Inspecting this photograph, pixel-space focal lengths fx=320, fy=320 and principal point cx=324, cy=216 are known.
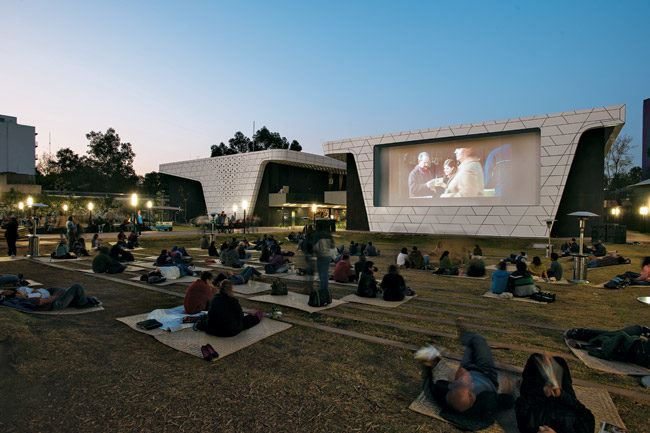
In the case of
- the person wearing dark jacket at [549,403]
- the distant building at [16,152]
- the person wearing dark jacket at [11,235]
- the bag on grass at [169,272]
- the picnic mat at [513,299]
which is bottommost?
the picnic mat at [513,299]

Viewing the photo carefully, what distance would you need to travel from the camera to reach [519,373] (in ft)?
14.1

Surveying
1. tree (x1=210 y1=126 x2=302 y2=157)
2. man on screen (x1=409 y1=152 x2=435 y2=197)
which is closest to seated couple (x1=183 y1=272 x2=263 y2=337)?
man on screen (x1=409 y1=152 x2=435 y2=197)

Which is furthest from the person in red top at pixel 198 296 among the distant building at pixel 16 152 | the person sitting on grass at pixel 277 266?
the distant building at pixel 16 152

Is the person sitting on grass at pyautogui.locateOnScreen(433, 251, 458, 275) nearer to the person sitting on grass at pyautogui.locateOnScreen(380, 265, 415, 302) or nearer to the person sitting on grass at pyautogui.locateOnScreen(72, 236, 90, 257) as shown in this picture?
the person sitting on grass at pyautogui.locateOnScreen(380, 265, 415, 302)

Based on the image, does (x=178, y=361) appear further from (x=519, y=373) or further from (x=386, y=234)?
(x=386, y=234)

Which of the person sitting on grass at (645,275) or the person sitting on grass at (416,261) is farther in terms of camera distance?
the person sitting on grass at (416,261)

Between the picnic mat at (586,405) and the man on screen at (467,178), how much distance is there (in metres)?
23.8

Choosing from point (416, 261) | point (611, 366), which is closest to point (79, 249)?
point (416, 261)

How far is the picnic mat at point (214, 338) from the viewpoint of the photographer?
16.4 ft

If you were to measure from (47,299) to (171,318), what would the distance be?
109 inches

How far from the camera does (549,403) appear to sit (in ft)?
9.14

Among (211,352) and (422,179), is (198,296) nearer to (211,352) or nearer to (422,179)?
(211,352)

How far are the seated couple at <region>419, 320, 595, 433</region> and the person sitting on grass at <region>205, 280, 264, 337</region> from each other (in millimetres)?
3212

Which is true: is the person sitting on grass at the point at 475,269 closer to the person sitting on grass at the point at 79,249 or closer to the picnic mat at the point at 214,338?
the picnic mat at the point at 214,338
